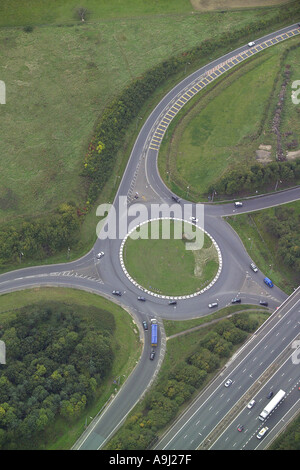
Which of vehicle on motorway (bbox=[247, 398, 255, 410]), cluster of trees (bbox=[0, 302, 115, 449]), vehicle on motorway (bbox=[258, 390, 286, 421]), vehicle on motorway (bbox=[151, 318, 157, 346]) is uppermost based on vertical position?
vehicle on motorway (bbox=[258, 390, 286, 421])

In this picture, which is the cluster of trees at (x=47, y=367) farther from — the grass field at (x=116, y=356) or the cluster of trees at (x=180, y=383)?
the cluster of trees at (x=180, y=383)

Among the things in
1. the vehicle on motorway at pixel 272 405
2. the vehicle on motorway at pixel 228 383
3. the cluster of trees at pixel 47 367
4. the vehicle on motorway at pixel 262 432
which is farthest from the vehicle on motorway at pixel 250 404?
the cluster of trees at pixel 47 367

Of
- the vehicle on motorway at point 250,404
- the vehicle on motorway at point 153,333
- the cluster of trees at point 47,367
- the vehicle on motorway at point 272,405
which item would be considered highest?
the vehicle on motorway at point 272,405

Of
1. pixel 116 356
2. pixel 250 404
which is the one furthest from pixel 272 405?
pixel 116 356

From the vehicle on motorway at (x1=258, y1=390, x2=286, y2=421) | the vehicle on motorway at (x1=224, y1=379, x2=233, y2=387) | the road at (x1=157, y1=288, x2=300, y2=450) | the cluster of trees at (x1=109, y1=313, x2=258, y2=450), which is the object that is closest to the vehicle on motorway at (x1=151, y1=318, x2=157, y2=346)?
the cluster of trees at (x1=109, y1=313, x2=258, y2=450)

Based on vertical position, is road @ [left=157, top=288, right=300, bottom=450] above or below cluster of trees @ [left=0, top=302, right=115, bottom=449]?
above

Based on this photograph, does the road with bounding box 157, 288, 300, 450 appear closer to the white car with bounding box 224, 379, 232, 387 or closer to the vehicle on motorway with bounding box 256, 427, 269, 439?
the white car with bounding box 224, 379, 232, 387
